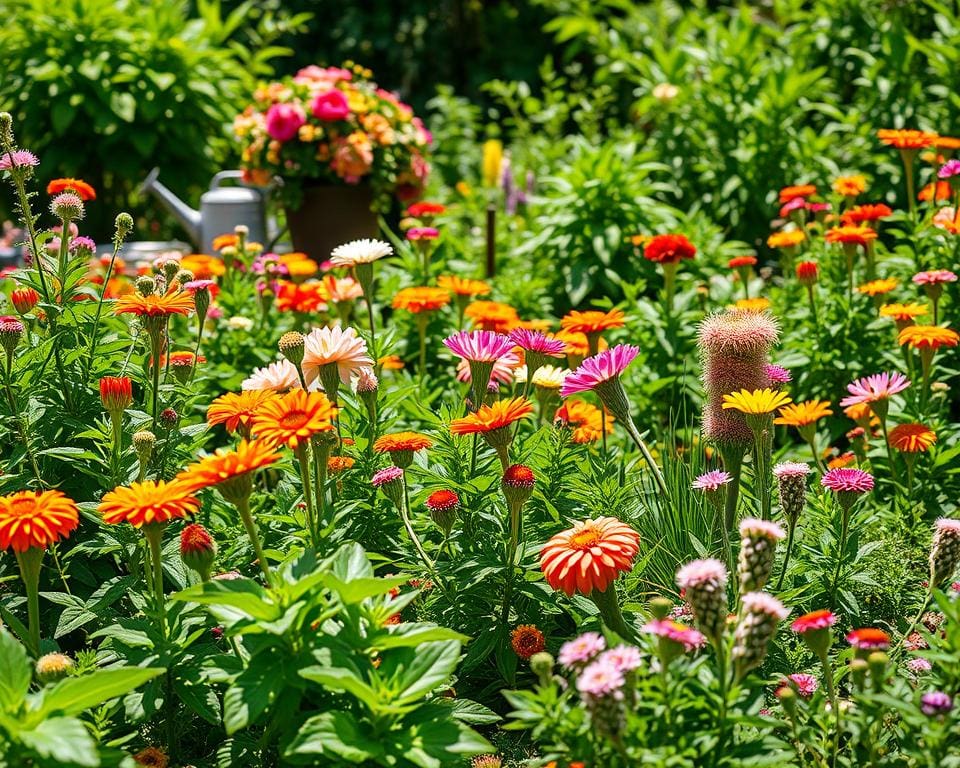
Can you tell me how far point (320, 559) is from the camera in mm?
1827

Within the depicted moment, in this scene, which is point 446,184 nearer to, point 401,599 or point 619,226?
point 619,226

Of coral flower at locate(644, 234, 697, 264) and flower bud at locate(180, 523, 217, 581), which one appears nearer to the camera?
flower bud at locate(180, 523, 217, 581)

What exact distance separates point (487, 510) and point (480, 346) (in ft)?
1.07

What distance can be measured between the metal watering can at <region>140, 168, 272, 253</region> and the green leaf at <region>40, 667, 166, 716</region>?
295 centimetres

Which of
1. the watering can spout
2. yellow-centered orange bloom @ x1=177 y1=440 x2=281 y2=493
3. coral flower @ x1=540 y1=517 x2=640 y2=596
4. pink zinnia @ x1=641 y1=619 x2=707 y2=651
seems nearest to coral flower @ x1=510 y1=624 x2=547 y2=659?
coral flower @ x1=540 y1=517 x2=640 y2=596

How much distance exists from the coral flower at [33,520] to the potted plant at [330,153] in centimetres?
280

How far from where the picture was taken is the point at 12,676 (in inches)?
57.8

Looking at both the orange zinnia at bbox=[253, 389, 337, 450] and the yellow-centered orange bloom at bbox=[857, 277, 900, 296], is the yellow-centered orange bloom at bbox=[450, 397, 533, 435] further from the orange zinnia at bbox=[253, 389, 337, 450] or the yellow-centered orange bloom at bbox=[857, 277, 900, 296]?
the yellow-centered orange bloom at bbox=[857, 277, 900, 296]

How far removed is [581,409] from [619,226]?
1455 mm

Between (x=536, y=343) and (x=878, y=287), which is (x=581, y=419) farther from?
(x=878, y=287)

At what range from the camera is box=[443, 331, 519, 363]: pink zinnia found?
2049 mm

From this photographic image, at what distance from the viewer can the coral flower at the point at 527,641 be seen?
191 centimetres

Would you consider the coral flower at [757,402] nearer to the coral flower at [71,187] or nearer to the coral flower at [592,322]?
the coral flower at [592,322]

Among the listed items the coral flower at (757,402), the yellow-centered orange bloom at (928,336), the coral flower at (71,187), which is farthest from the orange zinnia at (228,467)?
the yellow-centered orange bloom at (928,336)
